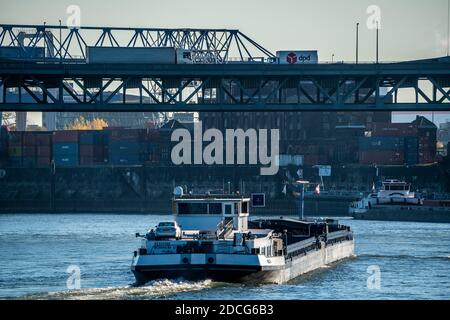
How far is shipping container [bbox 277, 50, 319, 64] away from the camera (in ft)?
315

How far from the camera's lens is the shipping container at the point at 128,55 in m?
85.8

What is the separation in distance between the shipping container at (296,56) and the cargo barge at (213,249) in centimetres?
3327

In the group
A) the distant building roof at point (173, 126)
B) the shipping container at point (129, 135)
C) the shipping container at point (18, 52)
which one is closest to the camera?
the shipping container at point (18, 52)

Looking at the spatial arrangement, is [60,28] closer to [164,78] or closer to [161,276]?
[164,78]

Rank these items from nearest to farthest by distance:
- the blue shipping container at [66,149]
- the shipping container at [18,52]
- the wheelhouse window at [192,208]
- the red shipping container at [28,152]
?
the wheelhouse window at [192,208], the shipping container at [18,52], the blue shipping container at [66,149], the red shipping container at [28,152]

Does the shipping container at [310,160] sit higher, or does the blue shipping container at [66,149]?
the blue shipping container at [66,149]

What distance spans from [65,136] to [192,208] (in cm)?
12139

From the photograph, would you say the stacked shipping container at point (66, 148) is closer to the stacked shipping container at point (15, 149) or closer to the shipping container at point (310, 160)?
the stacked shipping container at point (15, 149)

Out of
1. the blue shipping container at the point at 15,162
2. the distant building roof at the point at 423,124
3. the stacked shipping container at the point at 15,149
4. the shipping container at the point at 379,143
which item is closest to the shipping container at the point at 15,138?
the stacked shipping container at the point at 15,149

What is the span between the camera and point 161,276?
53781mm

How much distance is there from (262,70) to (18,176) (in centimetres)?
9826

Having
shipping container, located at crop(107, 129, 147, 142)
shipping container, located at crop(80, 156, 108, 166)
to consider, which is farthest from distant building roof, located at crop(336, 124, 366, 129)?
shipping container, located at crop(80, 156, 108, 166)

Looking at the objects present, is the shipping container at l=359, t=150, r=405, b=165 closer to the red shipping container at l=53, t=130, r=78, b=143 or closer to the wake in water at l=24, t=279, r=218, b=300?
the red shipping container at l=53, t=130, r=78, b=143
